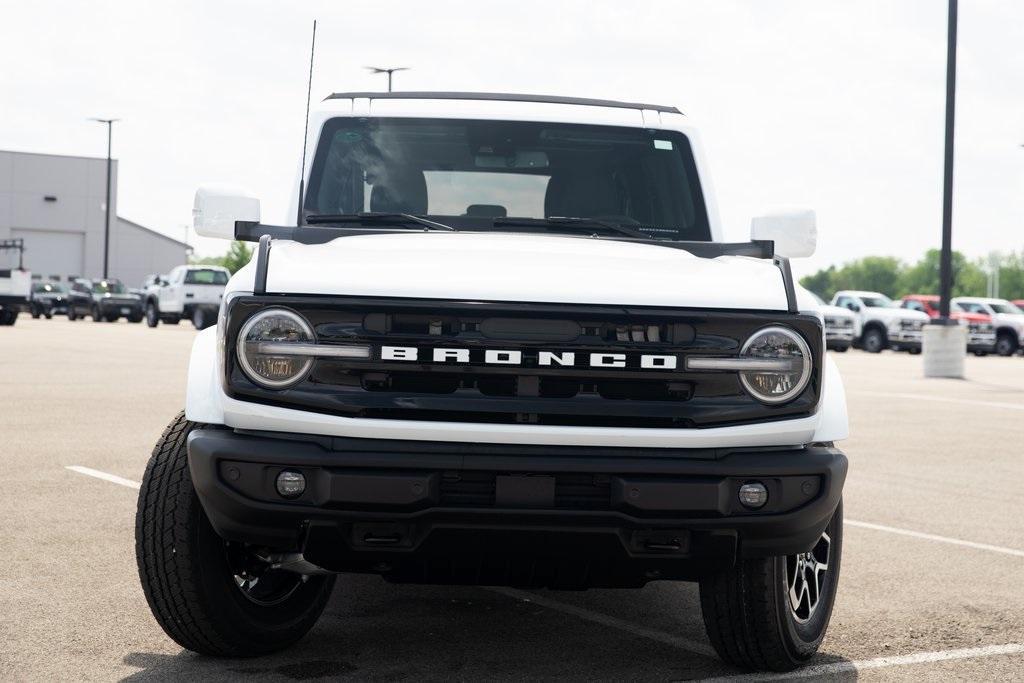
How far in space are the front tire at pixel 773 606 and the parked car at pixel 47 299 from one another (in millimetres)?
49446

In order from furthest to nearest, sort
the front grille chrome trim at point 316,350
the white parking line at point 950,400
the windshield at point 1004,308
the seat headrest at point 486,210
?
the windshield at point 1004,308 → the white parking line at point 950,400 → the seat headrest at point 486,210 → the front grille chrome trim at point 316,350

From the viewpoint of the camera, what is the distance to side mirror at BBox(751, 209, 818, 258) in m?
4.90

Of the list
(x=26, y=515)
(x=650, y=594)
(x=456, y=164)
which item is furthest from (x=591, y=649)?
(x=26, y=515)

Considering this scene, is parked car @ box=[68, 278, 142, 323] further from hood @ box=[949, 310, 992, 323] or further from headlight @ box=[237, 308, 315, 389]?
headlight @ box=[237, 308, 315, 389]

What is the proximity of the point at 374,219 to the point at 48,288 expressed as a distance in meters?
50.4

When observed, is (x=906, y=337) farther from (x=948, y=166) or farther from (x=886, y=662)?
(x=886, y=662)

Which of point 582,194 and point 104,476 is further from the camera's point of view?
point 104,476

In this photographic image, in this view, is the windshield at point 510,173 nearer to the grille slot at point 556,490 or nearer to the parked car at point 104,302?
the grille slot at point 556,490

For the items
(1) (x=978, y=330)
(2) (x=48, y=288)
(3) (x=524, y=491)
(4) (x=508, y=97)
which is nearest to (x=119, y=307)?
(2) (x=48, y=288)

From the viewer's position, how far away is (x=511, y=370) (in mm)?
3756

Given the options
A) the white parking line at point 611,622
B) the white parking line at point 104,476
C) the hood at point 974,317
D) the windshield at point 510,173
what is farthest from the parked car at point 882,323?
the white parking line at point 611,622

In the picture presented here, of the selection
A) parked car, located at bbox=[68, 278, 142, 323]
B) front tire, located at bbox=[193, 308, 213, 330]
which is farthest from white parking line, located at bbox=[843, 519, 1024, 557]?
parked car, located at bbox=[68, 278, 142, 323]

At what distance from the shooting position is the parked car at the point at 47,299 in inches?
2014

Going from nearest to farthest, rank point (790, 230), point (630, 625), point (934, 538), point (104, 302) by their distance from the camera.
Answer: point (790, 230)
point (630, 625)
point (934, 538)
point (104, 302)
